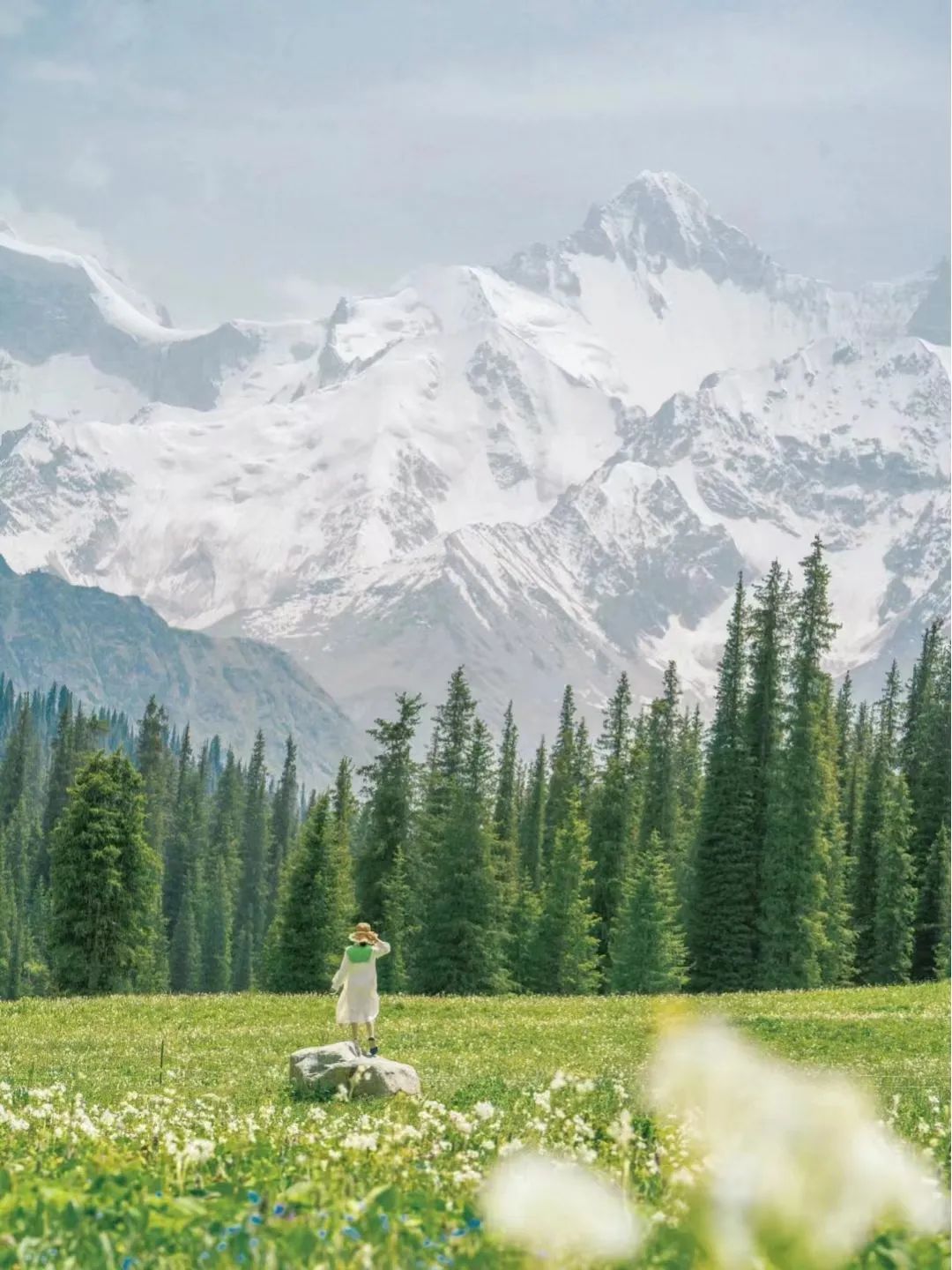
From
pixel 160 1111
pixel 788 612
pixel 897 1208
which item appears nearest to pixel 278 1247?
pixel 897 1208

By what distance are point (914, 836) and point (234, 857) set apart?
11361 centimetres

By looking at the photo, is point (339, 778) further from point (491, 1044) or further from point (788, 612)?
point (491, 1044)

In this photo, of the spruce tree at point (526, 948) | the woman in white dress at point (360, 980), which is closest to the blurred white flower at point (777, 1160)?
the woman in white dress at point (360, 980)

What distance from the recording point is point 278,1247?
7488 millimetres

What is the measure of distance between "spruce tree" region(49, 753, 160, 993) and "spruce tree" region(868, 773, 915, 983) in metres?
33.4

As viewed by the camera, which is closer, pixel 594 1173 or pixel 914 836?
pixel 594 1173

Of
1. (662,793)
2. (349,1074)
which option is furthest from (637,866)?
(349,1074)

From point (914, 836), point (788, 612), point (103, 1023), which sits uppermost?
point (788, 612)

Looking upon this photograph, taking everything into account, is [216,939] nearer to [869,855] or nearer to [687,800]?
[687,800]

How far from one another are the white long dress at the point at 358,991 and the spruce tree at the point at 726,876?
4185 cm

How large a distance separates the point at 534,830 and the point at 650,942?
139 feet

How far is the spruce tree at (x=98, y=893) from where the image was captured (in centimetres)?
6700

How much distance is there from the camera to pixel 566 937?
72750mm

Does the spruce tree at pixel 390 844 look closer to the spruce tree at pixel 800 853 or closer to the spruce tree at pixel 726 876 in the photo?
the spruce tree at pixel 726 876
